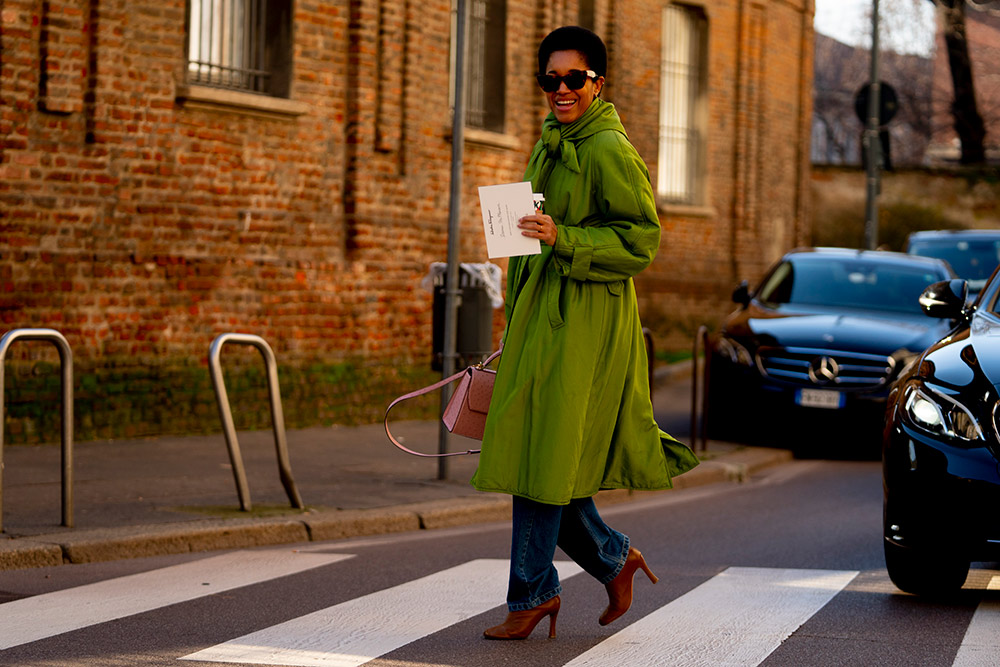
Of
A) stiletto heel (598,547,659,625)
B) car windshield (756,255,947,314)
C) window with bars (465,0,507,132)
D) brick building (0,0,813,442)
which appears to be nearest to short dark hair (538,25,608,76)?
stiletto heel (598,547,659,625)

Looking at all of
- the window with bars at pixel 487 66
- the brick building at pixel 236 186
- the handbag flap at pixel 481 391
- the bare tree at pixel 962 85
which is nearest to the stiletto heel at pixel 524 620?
the handbag flap at pixel 481 391

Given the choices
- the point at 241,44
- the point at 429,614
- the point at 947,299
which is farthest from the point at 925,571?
the point at 241,44

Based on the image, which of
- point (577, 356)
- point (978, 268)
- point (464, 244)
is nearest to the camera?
point (577, 356)

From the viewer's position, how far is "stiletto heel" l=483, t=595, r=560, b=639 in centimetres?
538

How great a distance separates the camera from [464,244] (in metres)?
15.3

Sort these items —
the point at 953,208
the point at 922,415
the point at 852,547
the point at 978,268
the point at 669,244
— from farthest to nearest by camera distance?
1. the point at 953,208
2. the point at 669,244
3. the point at 978,268
4. the point at 852,547
5. the point at 922,415

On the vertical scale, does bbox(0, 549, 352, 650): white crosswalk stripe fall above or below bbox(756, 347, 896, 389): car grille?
below

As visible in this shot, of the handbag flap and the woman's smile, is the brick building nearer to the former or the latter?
the handbag flap

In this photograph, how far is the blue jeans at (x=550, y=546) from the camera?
17.2ft

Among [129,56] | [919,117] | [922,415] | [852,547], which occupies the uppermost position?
[919,117]

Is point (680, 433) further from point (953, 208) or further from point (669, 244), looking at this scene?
point (953, 208)

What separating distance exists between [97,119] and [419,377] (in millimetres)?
4442

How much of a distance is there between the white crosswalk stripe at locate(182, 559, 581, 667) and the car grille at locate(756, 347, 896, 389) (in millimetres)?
6108

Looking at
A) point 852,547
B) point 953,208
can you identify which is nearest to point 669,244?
point 953,208
